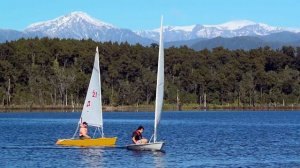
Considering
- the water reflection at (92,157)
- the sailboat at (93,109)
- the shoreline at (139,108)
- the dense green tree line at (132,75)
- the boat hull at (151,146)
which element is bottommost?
the water reflection at (92,157)

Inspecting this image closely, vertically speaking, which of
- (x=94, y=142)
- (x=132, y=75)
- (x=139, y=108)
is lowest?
(x=94, y=142)

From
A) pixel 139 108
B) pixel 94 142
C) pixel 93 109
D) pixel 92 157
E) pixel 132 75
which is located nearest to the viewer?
pixel 92 157

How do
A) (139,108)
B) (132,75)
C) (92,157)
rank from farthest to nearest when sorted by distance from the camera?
(132,75) → (139,108) → (92,157)

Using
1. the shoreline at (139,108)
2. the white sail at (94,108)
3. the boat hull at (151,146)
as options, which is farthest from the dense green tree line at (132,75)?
the boat hull at (151,146)

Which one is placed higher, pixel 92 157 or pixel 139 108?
pixel 139 108

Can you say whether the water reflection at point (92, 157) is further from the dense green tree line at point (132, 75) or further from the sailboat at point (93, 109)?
the dense green tree line at point (132, 75)

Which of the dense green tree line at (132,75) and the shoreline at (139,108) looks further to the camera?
the shoreline at (139,108)

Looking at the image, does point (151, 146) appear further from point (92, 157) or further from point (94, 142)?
point (94, 142)

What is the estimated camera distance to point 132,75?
14988cm

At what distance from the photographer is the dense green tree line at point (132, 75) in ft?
469

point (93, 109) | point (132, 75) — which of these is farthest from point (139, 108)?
point (93, 109)

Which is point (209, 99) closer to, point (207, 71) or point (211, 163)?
point (207, 71)

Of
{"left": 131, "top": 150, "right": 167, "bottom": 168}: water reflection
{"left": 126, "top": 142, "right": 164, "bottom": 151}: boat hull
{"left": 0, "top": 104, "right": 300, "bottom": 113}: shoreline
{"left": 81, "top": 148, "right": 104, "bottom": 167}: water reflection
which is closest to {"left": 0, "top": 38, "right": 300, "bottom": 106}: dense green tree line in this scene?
{"left": 0, "top": 104, "right": 300, "bottom": 113}: shoreline

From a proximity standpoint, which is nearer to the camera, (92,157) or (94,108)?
(92,157)
